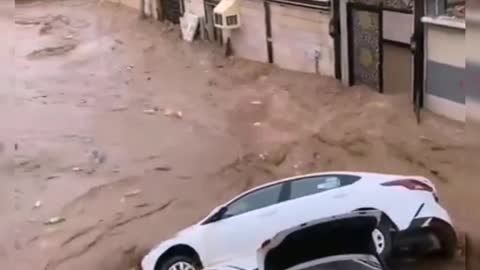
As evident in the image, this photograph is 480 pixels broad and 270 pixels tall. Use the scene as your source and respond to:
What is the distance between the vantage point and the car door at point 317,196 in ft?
6.74

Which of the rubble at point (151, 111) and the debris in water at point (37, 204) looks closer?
the debris in water at point (37, 204)

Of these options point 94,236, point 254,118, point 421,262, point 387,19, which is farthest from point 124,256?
point 387,19

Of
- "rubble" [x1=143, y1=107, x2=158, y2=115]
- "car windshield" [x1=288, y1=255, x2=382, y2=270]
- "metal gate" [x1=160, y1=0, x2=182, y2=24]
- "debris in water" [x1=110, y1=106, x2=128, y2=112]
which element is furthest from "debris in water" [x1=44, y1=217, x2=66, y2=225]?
"metal gate" [x1=160, y1=0, x2=182, y2=24]

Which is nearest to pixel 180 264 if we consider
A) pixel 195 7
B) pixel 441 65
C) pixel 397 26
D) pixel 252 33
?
pixel 441 65

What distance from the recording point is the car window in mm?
2426

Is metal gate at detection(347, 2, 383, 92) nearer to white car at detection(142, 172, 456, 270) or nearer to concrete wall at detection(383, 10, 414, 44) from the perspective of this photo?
concrete wall at detection(383, 10, 414, 44)

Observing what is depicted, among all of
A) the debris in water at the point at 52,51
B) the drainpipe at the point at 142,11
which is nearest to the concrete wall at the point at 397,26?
the debris in water at the point at 52,51

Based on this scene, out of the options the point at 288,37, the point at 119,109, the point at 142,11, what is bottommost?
the point at 119,109

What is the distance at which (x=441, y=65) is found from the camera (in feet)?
12.0

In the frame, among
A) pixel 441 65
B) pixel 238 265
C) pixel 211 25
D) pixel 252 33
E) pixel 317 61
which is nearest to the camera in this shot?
pixel 238 265

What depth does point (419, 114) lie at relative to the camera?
3.70 meters

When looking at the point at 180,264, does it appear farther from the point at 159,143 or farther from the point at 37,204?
the point at 159,143

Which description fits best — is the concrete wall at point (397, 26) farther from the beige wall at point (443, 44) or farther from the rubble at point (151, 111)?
the rubble at point (151, 111)

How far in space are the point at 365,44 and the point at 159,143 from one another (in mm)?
1356
